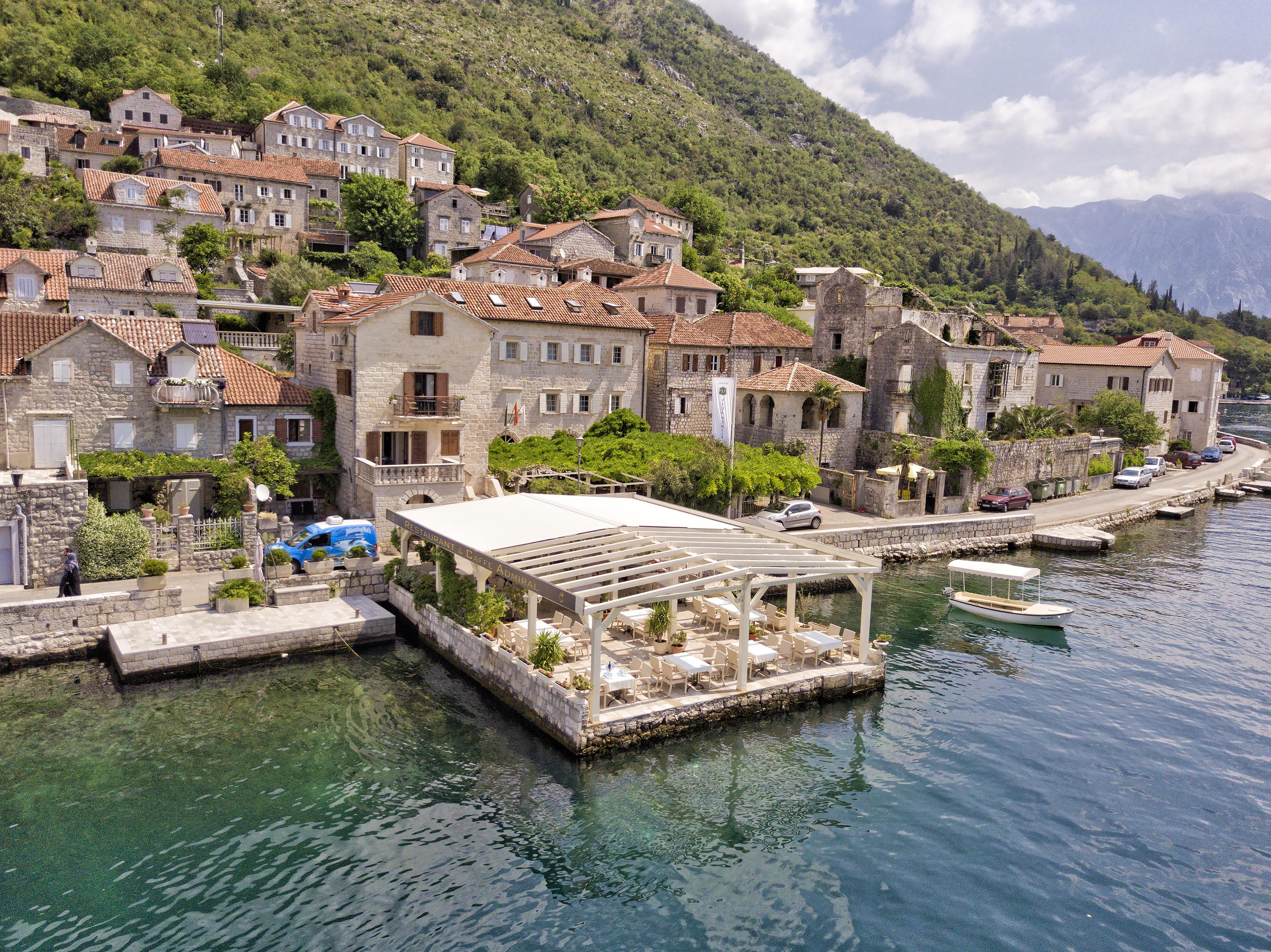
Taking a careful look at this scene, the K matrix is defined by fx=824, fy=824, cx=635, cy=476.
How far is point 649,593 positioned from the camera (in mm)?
20891

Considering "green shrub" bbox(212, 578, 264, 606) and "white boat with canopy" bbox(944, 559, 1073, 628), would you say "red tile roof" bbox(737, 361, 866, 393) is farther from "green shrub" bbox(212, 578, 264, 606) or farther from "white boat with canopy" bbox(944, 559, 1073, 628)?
"green shrub" bbox(212, 578, 264, 606)

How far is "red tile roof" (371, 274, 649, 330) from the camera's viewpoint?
4384cm

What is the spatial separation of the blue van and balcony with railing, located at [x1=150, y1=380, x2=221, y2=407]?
8.01 metres

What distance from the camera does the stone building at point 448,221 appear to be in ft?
285

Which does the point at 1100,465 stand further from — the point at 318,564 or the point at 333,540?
the point at 318,564

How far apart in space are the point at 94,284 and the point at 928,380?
2114 inches

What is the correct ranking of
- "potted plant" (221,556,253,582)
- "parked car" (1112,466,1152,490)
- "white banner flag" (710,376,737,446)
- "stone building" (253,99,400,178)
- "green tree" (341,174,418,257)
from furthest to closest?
"stone building" (253,99,400,178) < "green tree" (341,174,418,257) < "parked car" (1112,466,1152,490) < "white banner flag" (710,376,737,446) < "potted plant" (221,556,253,582)

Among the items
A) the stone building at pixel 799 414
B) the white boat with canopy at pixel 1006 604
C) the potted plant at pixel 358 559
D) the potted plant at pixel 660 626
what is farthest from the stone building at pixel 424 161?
the potted plant at pixel 660 626

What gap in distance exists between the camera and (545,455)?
141ft

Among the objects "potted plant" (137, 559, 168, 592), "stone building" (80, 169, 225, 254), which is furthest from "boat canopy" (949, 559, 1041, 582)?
"stone building" (80, 169, 225, 254)

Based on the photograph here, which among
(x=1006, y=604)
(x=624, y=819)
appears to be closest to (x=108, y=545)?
(x=624, y=819)

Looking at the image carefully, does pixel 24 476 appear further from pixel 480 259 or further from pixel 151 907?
pixel 480 259

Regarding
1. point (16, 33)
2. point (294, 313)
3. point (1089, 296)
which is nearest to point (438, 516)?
point (294, 313)

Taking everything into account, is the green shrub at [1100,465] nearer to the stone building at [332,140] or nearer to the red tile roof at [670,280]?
the red tile roof at [670,280]
